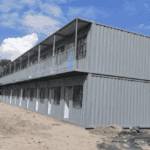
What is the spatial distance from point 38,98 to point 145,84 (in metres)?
10.8

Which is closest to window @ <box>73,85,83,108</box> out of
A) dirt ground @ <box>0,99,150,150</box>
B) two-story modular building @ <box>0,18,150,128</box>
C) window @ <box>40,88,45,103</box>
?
two-story modular building @ <box>0,18,150,128</box>

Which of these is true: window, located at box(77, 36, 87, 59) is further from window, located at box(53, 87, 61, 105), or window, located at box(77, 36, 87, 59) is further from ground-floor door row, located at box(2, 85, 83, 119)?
window, located at box(53, 87, 61, 105)

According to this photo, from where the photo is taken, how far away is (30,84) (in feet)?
74.7

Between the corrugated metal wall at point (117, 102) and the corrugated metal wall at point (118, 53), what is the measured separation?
2.26 ft

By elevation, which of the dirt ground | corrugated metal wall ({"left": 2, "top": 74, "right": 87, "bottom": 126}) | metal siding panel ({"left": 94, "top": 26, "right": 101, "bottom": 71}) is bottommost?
the dirt ground

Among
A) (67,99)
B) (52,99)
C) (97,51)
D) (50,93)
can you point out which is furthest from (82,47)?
(50,93)

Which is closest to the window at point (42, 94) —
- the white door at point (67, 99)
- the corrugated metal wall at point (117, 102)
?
the white door at point (67, 99)

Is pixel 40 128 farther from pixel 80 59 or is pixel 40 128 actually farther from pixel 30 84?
pixel 30 84

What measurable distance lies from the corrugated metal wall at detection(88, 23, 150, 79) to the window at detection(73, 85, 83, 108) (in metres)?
1.81

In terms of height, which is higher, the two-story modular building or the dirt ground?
the two-story modular building

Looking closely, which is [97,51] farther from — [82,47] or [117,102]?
[117,102]

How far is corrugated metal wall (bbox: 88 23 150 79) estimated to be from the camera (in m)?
12.6

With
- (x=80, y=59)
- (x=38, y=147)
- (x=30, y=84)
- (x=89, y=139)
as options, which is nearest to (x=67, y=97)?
(x=80, y=59)

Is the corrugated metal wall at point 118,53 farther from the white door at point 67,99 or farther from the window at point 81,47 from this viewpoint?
the white door at point 67,99
